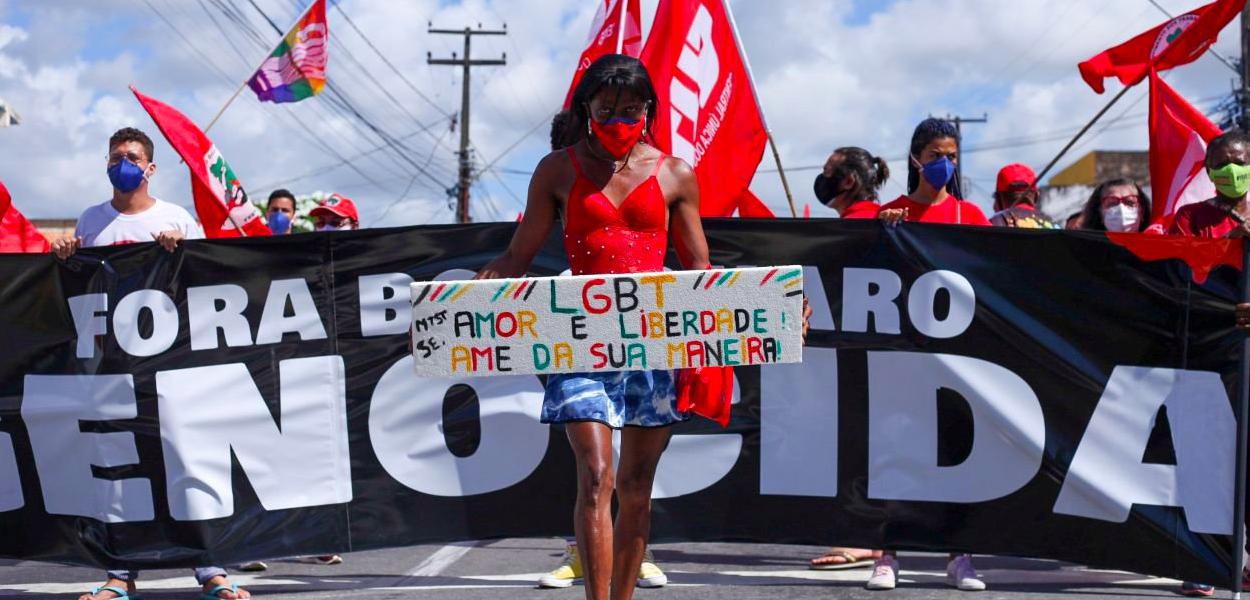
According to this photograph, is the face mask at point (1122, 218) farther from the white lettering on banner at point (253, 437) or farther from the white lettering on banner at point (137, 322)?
the white lettering on banner at point (137, 322)

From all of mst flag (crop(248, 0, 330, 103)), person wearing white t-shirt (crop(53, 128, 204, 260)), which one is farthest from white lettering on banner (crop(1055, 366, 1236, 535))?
mst flag (crop(248, 0, 330, 103))

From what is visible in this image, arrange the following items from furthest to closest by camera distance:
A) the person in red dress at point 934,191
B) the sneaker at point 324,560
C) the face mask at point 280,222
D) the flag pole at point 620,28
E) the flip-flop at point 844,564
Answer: the face mask at point 280,222 < the flag pole at point 620,28 < the sneaker at point 324,560 < the flip-flop at point 844,564 < the person in red dress at point 934,191

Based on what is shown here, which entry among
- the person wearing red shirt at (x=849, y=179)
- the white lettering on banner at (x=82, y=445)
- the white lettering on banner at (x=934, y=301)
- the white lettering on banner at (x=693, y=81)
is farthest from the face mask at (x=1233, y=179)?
the white lettering on banner at (x=82, y=445)

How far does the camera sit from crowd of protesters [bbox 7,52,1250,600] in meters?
4.52

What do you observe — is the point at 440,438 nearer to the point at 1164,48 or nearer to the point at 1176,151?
the point at 1176,151

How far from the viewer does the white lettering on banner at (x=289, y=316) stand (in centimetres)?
631

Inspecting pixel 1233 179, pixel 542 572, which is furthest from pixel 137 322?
pixel 1233 179

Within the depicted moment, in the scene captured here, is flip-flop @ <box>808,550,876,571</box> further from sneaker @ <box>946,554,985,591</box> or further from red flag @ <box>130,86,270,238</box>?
red flag @ <box>130,86,270,238</box>

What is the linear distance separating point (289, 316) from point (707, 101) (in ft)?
8.76

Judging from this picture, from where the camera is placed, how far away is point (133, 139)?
20.6ft

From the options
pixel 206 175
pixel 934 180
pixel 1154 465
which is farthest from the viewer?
pixel 206 175

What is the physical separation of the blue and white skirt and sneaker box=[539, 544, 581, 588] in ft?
5.98

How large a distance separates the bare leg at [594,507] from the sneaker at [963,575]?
216 centimetres

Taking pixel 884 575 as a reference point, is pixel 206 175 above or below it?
above
